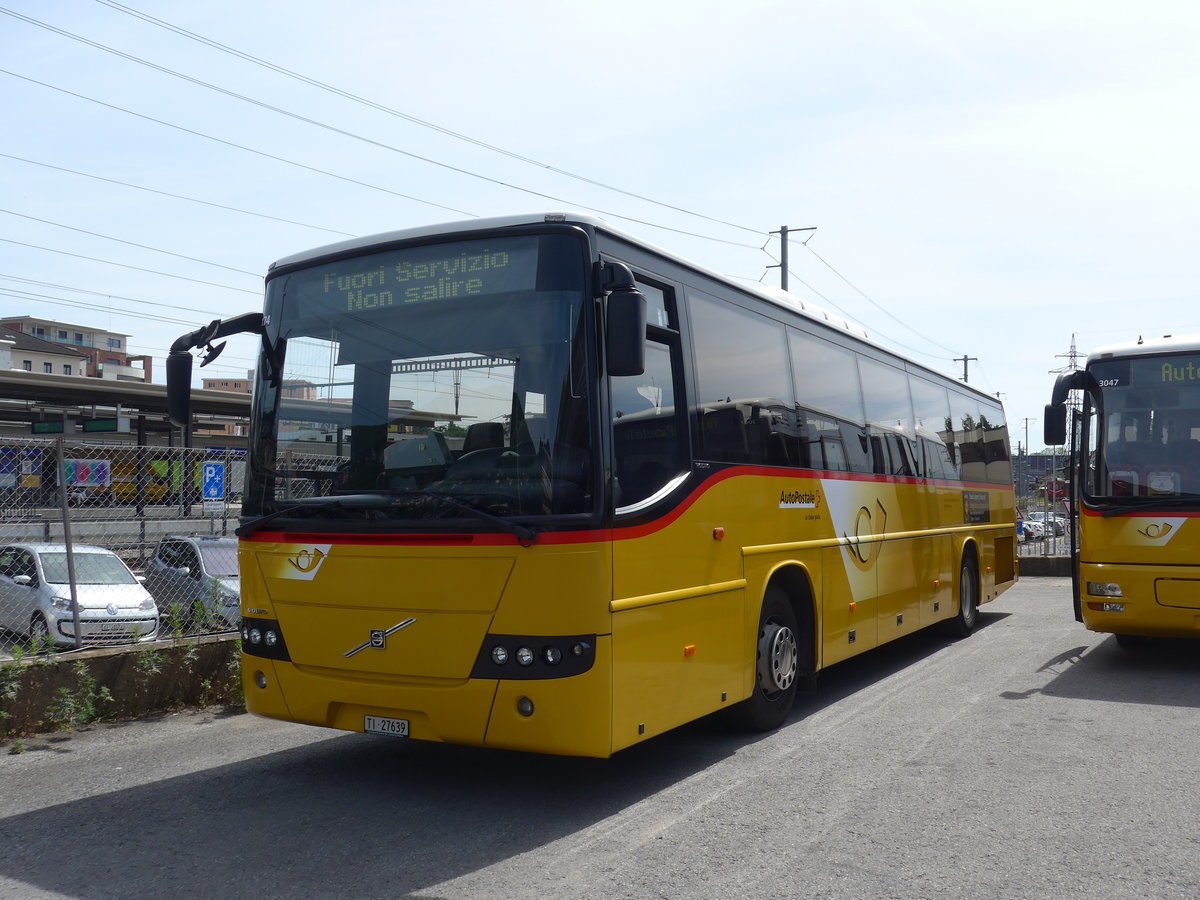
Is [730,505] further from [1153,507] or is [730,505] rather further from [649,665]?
[1153,507]

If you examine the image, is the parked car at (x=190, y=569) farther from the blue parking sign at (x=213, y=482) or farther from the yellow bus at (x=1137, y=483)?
the yellow bus at (x=1137, y=483)

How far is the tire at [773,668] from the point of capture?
7.34 metres

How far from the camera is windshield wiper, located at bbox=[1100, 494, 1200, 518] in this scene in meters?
9.72

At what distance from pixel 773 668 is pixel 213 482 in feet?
22.7

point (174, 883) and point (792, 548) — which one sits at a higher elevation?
point (792, 548)

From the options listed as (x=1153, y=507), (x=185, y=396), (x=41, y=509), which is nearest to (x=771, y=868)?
(x=185, y=396)

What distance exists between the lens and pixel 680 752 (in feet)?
23.3

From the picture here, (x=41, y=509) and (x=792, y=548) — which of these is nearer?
(x=792, y=548)

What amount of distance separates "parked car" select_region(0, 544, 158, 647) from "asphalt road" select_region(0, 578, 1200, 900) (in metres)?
3.53

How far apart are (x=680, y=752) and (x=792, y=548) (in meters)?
1.73

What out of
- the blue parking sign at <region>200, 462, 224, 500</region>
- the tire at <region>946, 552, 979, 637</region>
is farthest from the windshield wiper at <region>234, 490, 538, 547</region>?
the tire at <region>946, 552, 979, 637</region>

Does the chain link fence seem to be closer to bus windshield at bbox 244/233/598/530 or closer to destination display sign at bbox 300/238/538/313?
bus windshield at bbox 244/233/598/530

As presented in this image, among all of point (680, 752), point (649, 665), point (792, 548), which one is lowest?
point (680, 752)

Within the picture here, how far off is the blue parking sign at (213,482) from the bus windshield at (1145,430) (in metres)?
8.93
